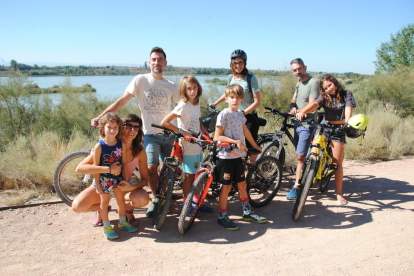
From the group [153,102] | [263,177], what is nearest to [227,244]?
[263,177]

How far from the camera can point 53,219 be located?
13.3 feet

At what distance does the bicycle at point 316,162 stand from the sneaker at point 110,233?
7.75ft

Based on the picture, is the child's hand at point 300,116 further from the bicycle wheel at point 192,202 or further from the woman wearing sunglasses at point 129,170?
the woman wearing sunglasses at point 129,170

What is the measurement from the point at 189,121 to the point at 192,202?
106 cm

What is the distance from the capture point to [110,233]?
138 inches

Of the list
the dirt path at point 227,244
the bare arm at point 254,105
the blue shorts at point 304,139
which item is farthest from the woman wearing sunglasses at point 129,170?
the blue shorts at point 304,139

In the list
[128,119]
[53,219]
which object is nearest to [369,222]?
[128,119]

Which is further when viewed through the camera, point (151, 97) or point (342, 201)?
point (342, 201)

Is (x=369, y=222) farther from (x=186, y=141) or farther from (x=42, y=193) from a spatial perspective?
(x=42, y=193)

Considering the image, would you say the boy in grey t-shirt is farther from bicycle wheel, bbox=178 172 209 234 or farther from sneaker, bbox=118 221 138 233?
sneaker, bbox=118 221 138 233

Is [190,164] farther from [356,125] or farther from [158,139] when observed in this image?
[356,125]

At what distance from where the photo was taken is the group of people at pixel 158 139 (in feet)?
11.5

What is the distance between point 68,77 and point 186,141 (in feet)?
23.7

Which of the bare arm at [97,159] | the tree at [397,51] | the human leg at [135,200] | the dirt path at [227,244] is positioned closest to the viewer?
the dirt path at [227,244]
